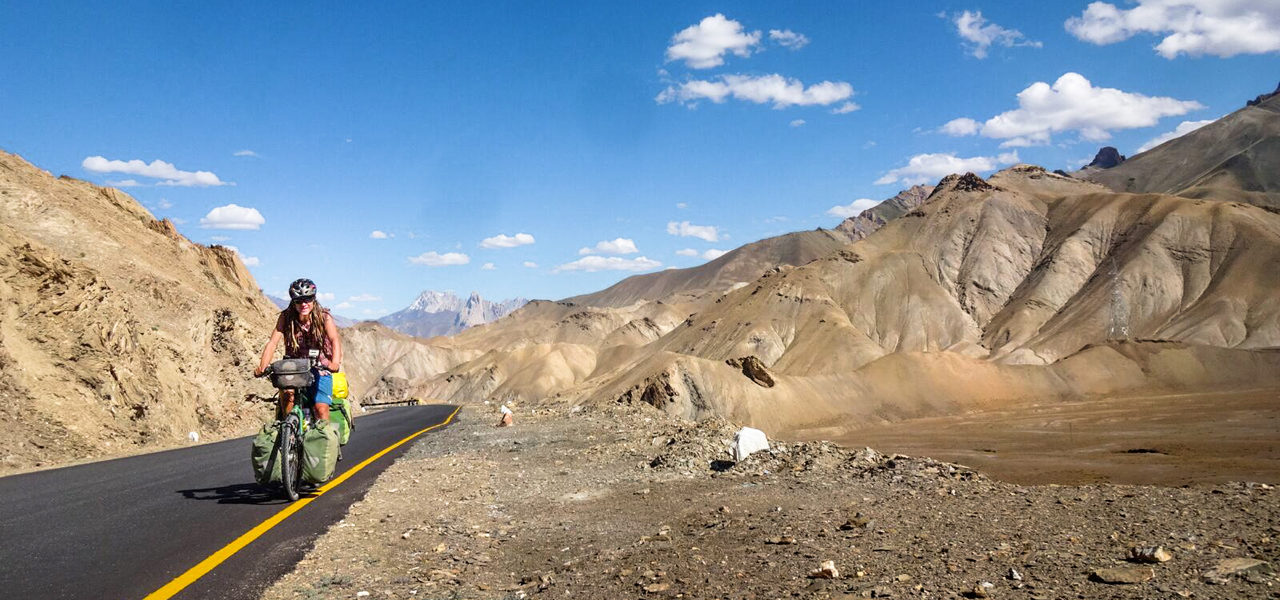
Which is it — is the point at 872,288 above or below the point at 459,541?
above

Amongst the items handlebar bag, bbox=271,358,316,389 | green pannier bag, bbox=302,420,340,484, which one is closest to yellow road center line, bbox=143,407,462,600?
green pannier bag, bbox=302,420,340,484

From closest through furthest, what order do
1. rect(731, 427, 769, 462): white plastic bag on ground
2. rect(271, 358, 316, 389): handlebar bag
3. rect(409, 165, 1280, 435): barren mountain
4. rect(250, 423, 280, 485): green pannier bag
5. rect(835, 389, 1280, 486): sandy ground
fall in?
rect(271, 358, 316, 389): handlebar bag, rect(250, 423, 280, 485): green pannier bag, rect(731, 427, 769, 462): white plastic bag on ground, rect(835, 389, 1280, 486): sandy ground, rect(409, 165, 1280, 435): barren mountain

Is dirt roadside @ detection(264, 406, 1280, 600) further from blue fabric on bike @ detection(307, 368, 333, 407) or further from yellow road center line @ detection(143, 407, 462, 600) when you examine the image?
blue fabric on bike @ detection(307, 368, 333, 407)

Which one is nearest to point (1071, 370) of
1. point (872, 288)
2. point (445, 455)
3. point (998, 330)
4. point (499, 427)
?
point (998, 330)

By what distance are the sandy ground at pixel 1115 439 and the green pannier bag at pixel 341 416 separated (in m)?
31.9

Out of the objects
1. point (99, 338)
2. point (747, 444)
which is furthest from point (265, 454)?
point (99, 338)

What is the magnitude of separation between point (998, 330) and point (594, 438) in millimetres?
118840

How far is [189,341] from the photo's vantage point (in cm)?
2581

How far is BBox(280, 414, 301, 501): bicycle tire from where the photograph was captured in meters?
7.84

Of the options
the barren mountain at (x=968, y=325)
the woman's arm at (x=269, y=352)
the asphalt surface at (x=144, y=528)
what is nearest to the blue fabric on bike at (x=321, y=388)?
the woman's arm at (x=269, y=352)

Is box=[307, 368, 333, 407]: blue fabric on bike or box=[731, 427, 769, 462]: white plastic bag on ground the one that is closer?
box=[307, 368, 333, 407]: blue fabric on bike

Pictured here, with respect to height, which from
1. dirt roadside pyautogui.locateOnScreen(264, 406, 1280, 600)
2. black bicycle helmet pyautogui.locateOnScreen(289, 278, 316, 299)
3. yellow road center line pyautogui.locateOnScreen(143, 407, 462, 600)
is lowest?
dirt roadside pyautogui.locateOnScreen(264, 406, 1280, 600)

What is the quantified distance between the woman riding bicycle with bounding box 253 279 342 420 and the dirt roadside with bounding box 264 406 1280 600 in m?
1.31

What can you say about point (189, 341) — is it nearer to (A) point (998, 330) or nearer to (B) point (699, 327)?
(B) point (699, 327)
